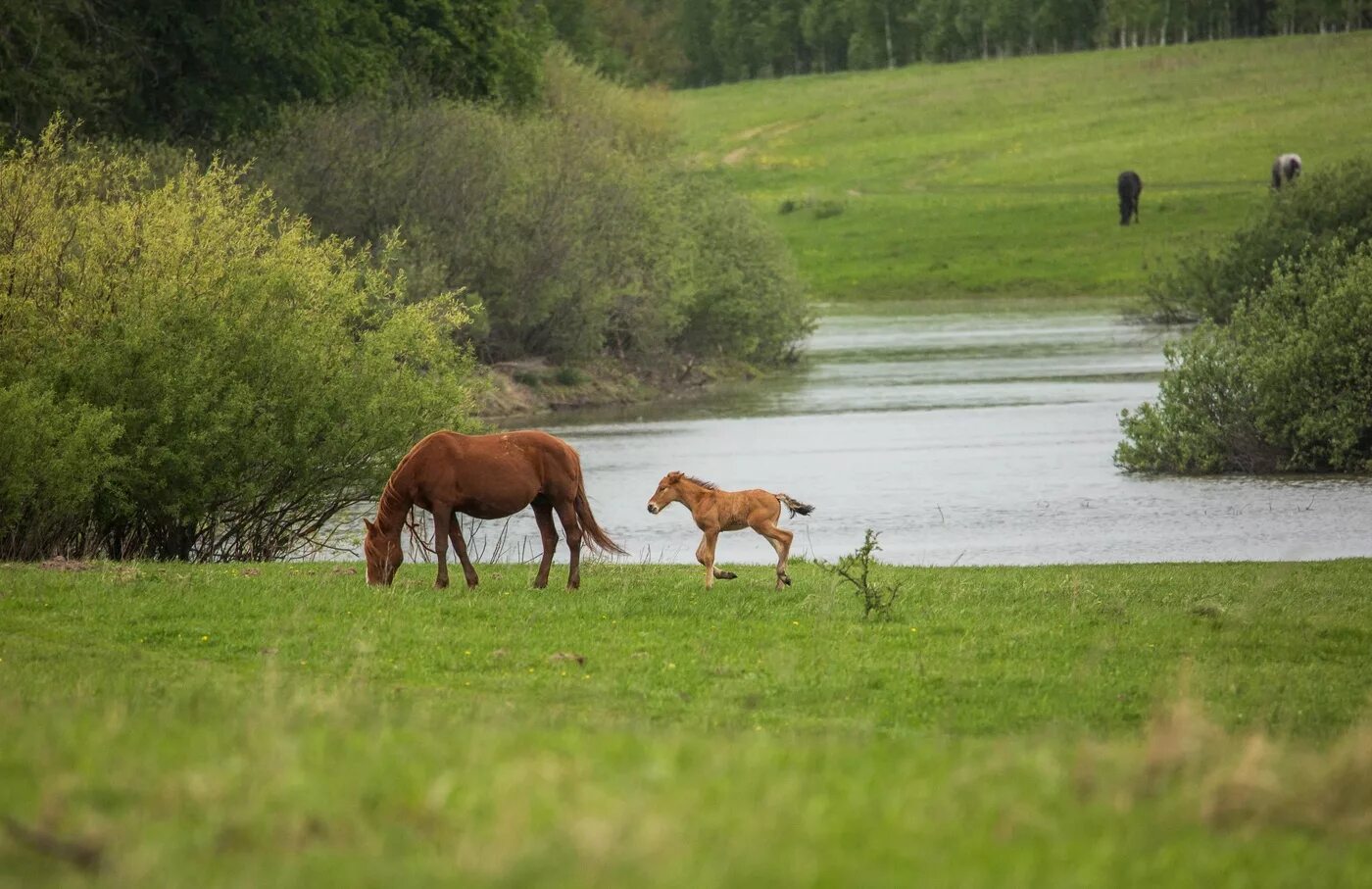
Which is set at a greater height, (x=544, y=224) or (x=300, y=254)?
(x=300, y=254)

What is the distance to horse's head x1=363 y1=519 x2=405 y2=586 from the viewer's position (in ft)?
62.5

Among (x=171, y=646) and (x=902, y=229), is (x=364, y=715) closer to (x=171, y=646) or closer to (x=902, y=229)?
(x=171, y=646)

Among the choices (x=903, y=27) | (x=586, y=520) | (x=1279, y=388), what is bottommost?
(x=1279, y=388)

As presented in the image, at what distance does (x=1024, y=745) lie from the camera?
8.77 metres

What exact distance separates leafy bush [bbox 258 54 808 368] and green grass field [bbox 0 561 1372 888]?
2964 centimetres

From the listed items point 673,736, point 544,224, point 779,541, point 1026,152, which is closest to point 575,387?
point 544,224

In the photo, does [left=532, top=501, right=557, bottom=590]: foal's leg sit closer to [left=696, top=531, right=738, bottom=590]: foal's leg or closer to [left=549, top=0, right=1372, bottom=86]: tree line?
[left=696, top=531, right=738, bottom=590]: foal's leg

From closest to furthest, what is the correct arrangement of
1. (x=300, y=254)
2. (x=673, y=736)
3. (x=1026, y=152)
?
(x=673, y=736)
(x=300, y=254)
(x=1026, y=152)

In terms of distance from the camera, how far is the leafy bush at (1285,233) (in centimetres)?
5062

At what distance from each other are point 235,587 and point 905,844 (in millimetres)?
13463

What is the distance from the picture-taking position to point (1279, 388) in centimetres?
3641

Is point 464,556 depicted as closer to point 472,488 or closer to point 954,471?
Answer: point 472,488

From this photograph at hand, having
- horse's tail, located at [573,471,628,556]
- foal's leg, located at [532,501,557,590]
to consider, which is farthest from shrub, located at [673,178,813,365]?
horse's tail, located at [573,471,628,556]

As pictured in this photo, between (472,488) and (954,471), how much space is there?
77.4 feet
